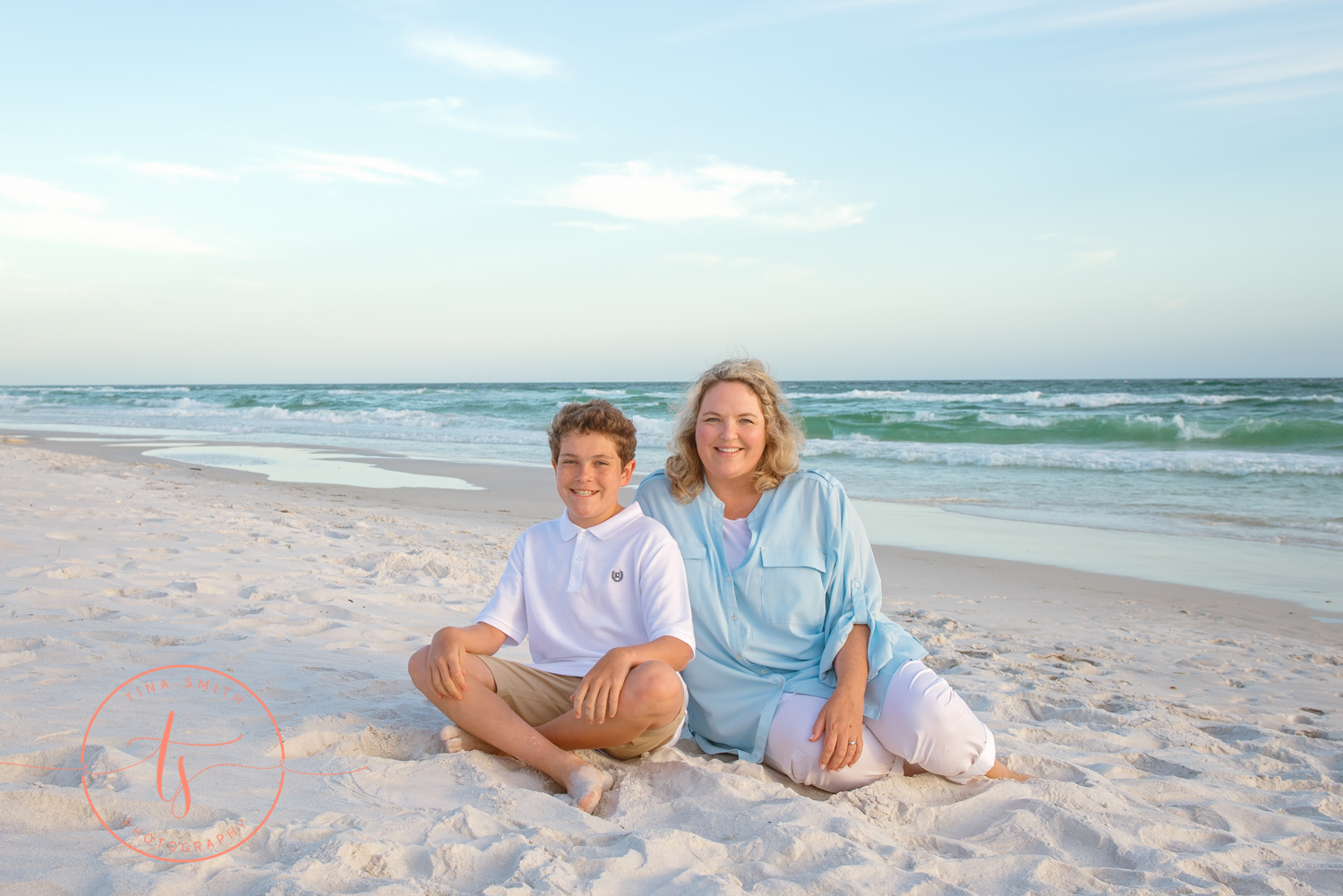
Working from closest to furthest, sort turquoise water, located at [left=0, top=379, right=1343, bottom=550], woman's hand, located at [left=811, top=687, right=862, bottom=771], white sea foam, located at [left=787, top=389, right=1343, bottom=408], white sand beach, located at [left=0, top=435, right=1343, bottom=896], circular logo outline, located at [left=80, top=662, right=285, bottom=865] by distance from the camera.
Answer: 1. circular logo outline, located at [left=80, top=662, right=285, bottom=865]
2. white sand beach, located at [left=0, top=435, right=1343, bottom=896]
3. woman's hand, located at [left=811, top=687, right=862, bottom=771]
4. turquoise water, located at [left=0, top=379, right=1343, bottom=550]
5. white sea foam, located at [left=787, top=389, right=1343, bottom=408]

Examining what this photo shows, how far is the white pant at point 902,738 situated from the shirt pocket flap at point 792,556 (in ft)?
1.36

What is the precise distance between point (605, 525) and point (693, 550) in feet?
1.08

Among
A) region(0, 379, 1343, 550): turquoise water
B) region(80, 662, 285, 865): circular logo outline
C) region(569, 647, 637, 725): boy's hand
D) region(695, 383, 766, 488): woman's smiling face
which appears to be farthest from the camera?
region(0, 379, 1343, 550): turquoise water

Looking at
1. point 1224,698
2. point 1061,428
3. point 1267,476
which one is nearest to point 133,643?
point 1224,698

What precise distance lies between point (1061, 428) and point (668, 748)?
64.8 feet

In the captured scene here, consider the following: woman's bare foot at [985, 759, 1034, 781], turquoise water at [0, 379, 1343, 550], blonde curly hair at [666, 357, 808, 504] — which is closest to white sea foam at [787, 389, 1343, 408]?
turquoise water at [0, 379, 1343, 550]

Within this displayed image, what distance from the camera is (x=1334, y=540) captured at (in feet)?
26.6

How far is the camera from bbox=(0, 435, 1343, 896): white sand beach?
2.09 metres

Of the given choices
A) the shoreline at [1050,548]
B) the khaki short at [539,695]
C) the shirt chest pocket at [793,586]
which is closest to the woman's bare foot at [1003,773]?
the shirt chest pocket at [793,586]

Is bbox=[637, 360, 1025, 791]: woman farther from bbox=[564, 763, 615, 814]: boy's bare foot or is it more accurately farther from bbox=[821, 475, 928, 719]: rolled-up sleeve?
bbox=[564, 763, 615, 814]: boy's bare foot

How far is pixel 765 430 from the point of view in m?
3.03

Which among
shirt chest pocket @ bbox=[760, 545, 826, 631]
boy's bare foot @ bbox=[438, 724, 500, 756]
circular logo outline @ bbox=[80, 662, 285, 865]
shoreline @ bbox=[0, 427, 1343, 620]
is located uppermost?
shirt chest pocket @ bbox=[760, 545, 826, 631]

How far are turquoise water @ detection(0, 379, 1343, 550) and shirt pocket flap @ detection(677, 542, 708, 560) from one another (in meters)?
0.48

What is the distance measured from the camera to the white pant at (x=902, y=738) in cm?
269
